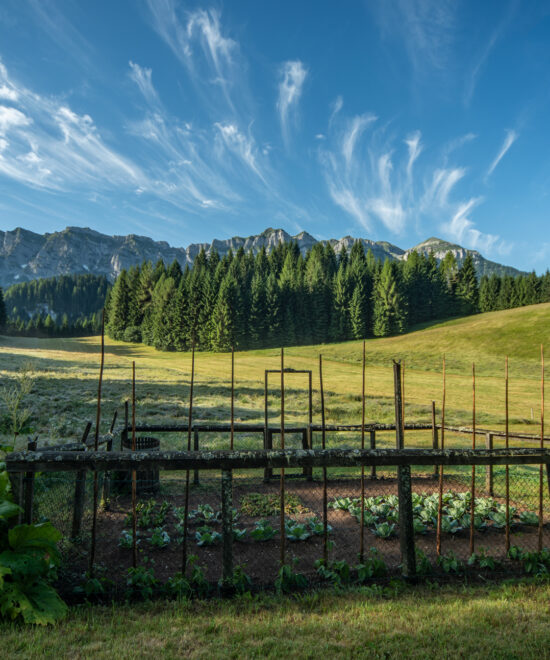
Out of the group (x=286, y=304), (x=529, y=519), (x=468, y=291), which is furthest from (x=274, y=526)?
(x=468, y=291)

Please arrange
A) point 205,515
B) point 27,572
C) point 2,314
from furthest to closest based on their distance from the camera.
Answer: point 2,314 → point 205,515 → point 27,572

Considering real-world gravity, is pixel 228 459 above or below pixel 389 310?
below

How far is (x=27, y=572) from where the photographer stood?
338 centimetres

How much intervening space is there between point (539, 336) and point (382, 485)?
53.9 metres

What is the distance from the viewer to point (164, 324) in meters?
66.9

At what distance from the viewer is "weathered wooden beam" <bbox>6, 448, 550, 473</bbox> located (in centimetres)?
401

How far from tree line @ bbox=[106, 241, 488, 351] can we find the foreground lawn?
5788 cm

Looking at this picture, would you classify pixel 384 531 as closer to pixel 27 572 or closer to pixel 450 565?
pixel 450 565

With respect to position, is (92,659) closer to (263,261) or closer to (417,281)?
(417,281)

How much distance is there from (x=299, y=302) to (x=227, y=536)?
232 feet

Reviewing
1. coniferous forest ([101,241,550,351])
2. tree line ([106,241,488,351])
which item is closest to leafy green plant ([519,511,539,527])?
tree line ([106,241,488,351])

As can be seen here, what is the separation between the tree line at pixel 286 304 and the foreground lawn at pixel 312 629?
5788 centimetres

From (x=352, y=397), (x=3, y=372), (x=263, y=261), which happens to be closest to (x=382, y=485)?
(x=352, y=397)

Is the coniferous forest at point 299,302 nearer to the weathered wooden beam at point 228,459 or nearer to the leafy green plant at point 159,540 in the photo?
the leafy green plant at point 159,540
